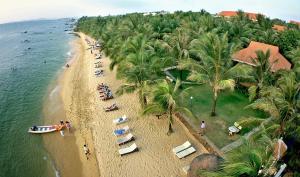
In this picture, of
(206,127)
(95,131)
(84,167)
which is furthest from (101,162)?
(206,127)

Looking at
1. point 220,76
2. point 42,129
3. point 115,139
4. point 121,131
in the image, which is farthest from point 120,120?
point 220,76

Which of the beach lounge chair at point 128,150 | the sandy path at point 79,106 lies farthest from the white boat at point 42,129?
the beach lounge chair at point 128,150

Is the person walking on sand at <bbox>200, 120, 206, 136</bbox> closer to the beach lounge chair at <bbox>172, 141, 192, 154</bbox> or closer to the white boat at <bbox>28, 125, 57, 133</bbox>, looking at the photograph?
the beach lounge chair at <bbox>172, 141, 192, 154</bbox>

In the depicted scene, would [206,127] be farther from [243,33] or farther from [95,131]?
[243,33]

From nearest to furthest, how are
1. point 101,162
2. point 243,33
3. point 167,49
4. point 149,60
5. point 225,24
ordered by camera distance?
1. point 101,162
2. point 149,60
3. point 167,49
4. point 243,33
5. point 225,24

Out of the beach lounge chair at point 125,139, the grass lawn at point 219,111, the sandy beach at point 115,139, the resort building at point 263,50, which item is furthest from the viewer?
the resort building at point 263,50

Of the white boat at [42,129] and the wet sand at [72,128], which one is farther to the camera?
the white boat at [42,129]

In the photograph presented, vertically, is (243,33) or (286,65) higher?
(243,33)

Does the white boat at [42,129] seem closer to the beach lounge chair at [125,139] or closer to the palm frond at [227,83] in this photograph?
the beach lounge chair at [125,139]
